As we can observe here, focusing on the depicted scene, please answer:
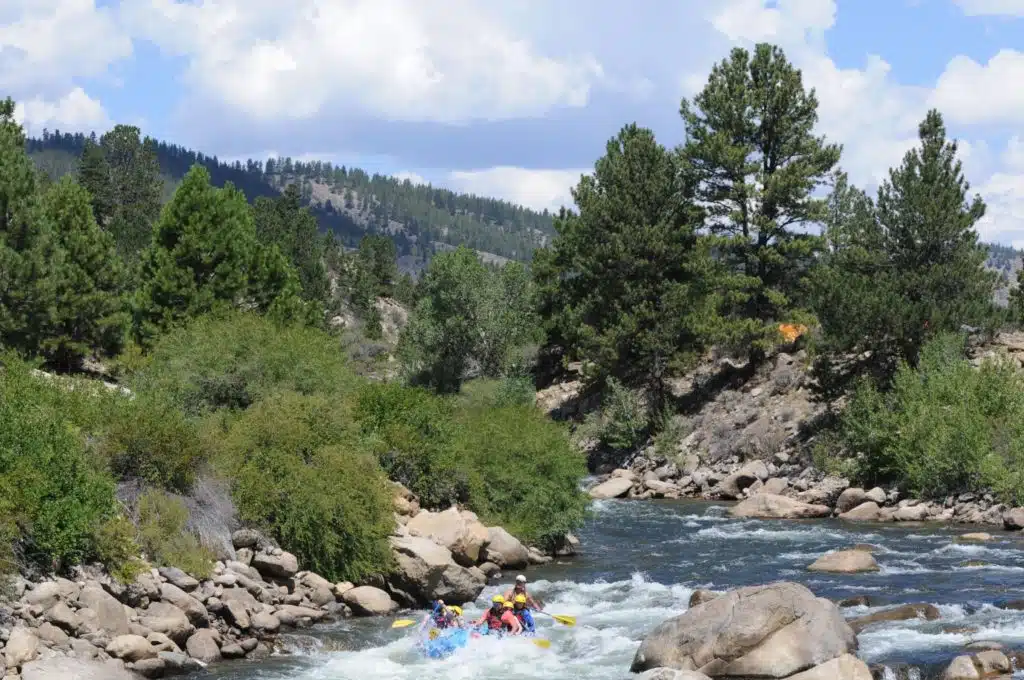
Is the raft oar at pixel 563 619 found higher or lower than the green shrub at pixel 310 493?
lower

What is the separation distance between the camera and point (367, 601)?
22219mm

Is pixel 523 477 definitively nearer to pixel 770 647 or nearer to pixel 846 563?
pixel 846 563

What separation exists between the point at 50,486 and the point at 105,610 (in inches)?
94.1

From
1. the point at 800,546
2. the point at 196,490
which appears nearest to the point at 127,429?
the point at 196,490

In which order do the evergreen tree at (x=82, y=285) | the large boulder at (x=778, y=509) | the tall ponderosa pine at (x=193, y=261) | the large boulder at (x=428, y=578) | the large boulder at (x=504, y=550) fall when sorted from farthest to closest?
the tall ponderosa pine at (x=193, y=261) < the evergreen tree at (x=82, y=285) < the large boulder at (x=778, y=509) < the large boulder at (x=504, y=550) < the large boulder at (x=428, y=578)

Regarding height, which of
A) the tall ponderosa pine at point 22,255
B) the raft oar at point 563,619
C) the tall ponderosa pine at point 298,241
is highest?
the tall ponderosa pine at point 298,241

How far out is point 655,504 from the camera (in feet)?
141

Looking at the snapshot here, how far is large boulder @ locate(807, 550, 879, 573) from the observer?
2580 centimetres

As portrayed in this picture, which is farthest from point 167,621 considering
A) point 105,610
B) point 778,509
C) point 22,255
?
point 22,255

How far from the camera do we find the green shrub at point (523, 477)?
96.8 feet

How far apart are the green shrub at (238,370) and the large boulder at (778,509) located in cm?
1491

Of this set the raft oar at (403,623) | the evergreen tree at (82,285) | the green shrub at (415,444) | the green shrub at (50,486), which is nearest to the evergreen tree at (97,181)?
the evergreen tree at (82,285)

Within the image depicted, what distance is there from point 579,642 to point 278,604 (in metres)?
5.64

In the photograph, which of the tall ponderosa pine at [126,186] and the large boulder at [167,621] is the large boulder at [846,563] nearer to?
the large boulder at [167,621]
